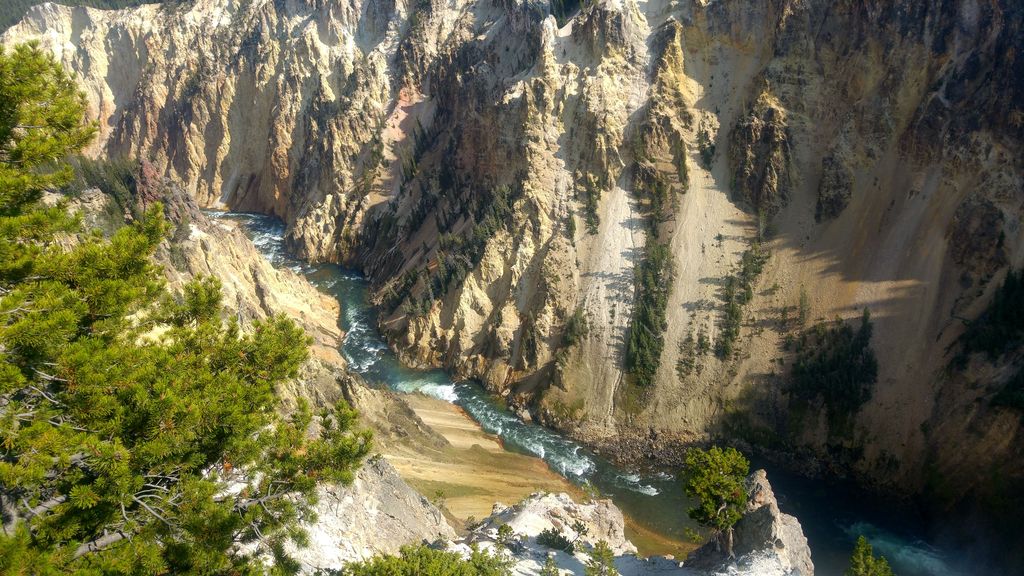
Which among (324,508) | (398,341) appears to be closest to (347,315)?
(398,341)

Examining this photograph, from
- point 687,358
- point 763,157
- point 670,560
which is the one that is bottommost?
point 670,560

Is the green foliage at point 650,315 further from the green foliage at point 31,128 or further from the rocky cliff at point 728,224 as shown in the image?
the green foliage at point 31,128

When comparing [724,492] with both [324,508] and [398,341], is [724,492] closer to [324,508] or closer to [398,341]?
[324,508]

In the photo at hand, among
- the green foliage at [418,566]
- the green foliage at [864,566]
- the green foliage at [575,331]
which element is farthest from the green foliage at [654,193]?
the green foliage at [418,566]

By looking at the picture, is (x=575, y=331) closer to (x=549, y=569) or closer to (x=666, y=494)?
(x=666, y=494)

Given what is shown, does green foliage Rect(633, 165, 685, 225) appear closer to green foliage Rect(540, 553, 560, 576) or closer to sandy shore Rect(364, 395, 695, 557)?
sandy shore Rect(364, 395, 695, 557)

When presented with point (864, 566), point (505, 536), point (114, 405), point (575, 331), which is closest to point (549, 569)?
point (505, 536)

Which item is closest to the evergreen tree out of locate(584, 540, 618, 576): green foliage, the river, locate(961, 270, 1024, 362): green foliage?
locate(584, 540, 618, 576): green foliage
